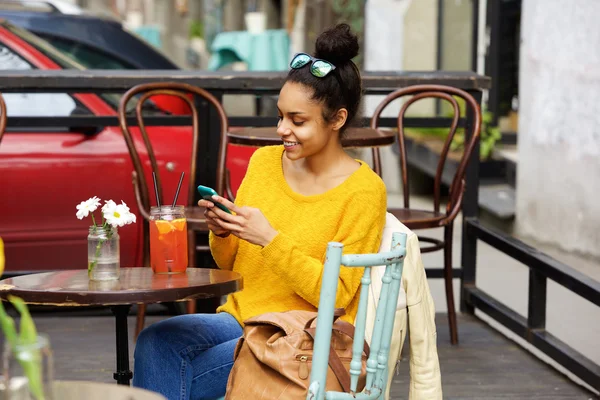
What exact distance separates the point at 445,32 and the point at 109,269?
29.7ft

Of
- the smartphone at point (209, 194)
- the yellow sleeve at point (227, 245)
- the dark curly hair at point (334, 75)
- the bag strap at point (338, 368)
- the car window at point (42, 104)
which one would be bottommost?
the bag strap at point (338, 368)

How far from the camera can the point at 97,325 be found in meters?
5.16

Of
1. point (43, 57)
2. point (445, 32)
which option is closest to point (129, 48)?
point (43, 57)

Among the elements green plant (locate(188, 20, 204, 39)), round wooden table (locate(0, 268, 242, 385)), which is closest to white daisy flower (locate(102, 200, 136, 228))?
round wooden table (locate(0, 268, 242, 385))

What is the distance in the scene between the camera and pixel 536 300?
180 inches

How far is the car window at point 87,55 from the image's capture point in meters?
6.66

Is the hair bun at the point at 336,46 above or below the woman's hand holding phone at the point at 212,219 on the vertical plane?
above

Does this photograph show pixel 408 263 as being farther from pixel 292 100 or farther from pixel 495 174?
pixel 495 174

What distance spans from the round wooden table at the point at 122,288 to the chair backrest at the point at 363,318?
41 cm

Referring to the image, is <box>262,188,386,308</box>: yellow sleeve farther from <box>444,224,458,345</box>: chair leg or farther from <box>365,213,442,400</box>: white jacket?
<box>444,224,458,345</box>: chair leg

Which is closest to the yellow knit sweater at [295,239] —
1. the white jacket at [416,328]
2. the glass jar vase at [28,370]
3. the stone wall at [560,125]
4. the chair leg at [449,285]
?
the white jacket at [416,328]

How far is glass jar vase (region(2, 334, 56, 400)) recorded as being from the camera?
1.52 metres

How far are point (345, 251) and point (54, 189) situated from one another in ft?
9.10

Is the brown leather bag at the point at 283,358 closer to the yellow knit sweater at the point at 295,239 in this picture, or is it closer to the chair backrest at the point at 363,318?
the chair backrest at the point at 363,318
